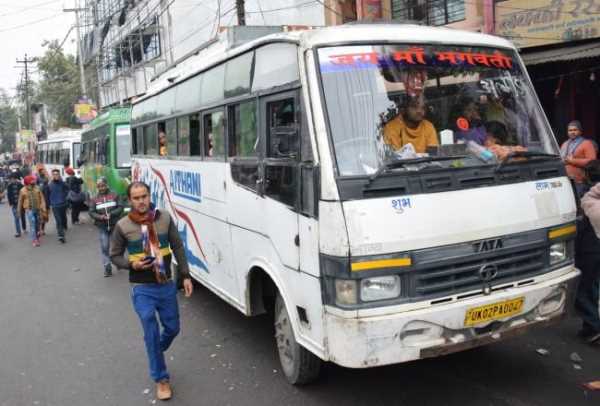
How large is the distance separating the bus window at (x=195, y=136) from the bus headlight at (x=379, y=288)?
3.27 metres

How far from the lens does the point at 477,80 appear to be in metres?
4.41

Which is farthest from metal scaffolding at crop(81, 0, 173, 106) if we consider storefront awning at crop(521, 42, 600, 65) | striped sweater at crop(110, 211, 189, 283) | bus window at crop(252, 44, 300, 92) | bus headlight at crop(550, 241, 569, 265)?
bus headlight at crop(550, 241, 569, 265)

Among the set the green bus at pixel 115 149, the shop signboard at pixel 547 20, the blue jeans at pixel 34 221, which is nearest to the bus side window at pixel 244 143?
the shop signboard at pixel 547 20

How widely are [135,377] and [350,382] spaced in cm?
190

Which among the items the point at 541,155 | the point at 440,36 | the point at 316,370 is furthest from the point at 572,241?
the point at 316,370

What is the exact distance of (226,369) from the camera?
519 centimetres

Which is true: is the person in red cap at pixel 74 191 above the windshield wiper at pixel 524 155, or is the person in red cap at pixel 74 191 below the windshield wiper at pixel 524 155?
below

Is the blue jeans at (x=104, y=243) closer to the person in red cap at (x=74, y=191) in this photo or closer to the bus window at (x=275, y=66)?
the bus window at (x=275, y=66)

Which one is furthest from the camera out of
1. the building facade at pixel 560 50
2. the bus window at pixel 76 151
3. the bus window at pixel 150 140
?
the bus window at pixel 76 151

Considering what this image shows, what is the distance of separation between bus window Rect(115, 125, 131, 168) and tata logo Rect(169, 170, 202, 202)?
7.76m

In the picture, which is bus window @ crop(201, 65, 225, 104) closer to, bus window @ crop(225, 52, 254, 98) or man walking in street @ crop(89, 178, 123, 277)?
bus window @ crop(225, 52, 254, 98)

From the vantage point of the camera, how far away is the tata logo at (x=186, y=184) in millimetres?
6429

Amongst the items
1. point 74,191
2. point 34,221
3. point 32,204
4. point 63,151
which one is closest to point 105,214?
point 34,221

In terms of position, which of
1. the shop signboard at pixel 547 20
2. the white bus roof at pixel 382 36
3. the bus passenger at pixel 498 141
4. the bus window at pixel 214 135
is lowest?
the bus passenger at pixel 498 141
